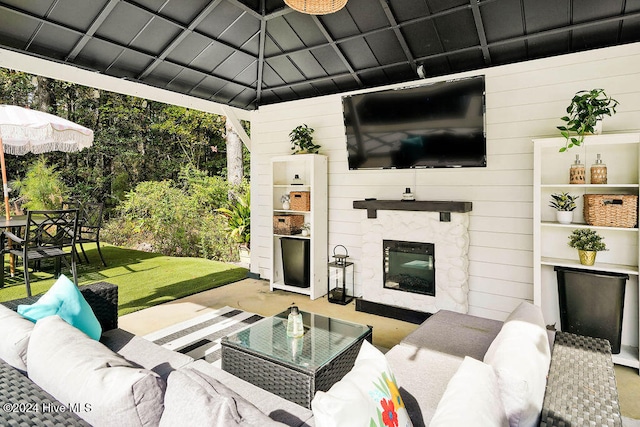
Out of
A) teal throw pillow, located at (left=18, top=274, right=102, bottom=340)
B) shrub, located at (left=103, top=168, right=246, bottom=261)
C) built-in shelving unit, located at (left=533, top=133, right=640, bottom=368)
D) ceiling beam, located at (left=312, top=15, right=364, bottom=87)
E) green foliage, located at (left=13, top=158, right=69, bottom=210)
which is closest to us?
teal throw pillow, located at (left=18, top=274, right=102, bottom=340)

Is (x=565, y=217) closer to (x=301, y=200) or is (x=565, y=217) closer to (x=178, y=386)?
(x=301, y=200)

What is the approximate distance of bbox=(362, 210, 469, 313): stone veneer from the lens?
12.6 feet

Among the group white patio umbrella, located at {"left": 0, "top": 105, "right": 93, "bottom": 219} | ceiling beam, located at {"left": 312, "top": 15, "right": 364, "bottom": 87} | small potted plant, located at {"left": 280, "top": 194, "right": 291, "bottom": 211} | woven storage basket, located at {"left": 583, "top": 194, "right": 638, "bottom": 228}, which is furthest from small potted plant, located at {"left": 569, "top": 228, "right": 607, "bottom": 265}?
Result: white patio umbrella, located at {"left": 0, "top": 105, "right": 93, "bottom": 219}

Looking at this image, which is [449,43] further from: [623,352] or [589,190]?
[623,352]

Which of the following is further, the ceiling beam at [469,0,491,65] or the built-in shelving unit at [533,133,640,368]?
the ceiling beam at [469,0,491,65]

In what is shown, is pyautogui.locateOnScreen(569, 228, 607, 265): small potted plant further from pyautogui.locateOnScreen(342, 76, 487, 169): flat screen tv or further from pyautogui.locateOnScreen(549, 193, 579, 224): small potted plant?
pyautogui.locateOnScreen(342, 76, 487, 169): flat screen tv

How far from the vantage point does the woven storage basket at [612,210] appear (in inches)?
117

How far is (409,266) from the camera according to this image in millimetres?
4164

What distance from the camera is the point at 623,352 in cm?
312

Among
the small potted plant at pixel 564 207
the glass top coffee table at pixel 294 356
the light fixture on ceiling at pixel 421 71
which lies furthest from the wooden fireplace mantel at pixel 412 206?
the glass top coffee table at pixel 294 356

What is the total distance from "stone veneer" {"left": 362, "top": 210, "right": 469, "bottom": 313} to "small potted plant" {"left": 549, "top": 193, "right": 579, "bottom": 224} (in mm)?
809

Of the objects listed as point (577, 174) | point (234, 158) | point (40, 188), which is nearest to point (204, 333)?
point (577, 174)

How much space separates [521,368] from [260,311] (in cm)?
335

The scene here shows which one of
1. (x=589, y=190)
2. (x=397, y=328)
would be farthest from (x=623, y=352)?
(x=397, y=328)
